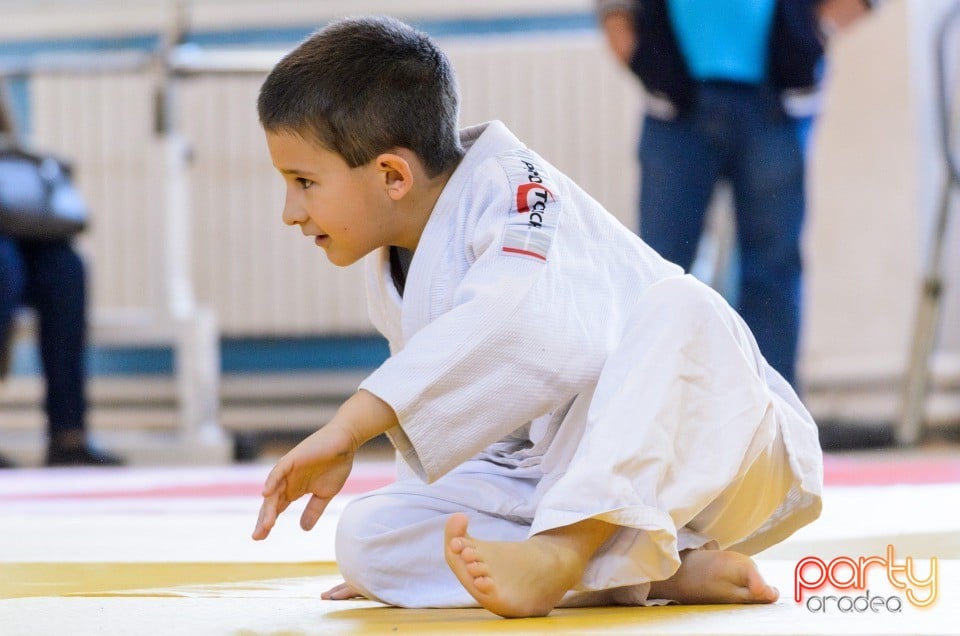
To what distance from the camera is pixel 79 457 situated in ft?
8.38

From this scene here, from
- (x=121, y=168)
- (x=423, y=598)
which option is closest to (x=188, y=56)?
(x=121, y=168)

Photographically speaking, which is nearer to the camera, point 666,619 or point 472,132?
point 666,619

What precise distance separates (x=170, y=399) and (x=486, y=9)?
1309 mm

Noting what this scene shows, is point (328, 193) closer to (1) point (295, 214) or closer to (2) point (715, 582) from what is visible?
(1) point (295, 214)

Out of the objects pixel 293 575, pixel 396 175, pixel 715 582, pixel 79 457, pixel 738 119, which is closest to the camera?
pixel 715 582

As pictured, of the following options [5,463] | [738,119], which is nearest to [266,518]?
[738,119]

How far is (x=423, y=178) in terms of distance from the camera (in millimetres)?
922

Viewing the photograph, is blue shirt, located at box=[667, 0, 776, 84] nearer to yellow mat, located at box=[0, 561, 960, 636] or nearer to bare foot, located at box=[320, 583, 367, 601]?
yellow mat, located at box=[0, 561, 960, 636]

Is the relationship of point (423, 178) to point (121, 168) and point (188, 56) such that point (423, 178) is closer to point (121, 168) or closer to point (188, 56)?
point (188, 56)

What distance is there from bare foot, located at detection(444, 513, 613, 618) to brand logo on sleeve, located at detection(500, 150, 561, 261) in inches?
7.6

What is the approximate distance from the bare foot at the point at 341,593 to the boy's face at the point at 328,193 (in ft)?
0.77

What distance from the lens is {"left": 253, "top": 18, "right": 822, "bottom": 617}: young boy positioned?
75 centimetres

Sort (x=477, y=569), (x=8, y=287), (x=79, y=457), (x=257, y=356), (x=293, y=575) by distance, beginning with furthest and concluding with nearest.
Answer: (x=257, y=356) < (x=79, y=457) < (x=8, y=287) < (x=293, y=575) < (x=477, y=569)

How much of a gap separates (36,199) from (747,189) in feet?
4.66
